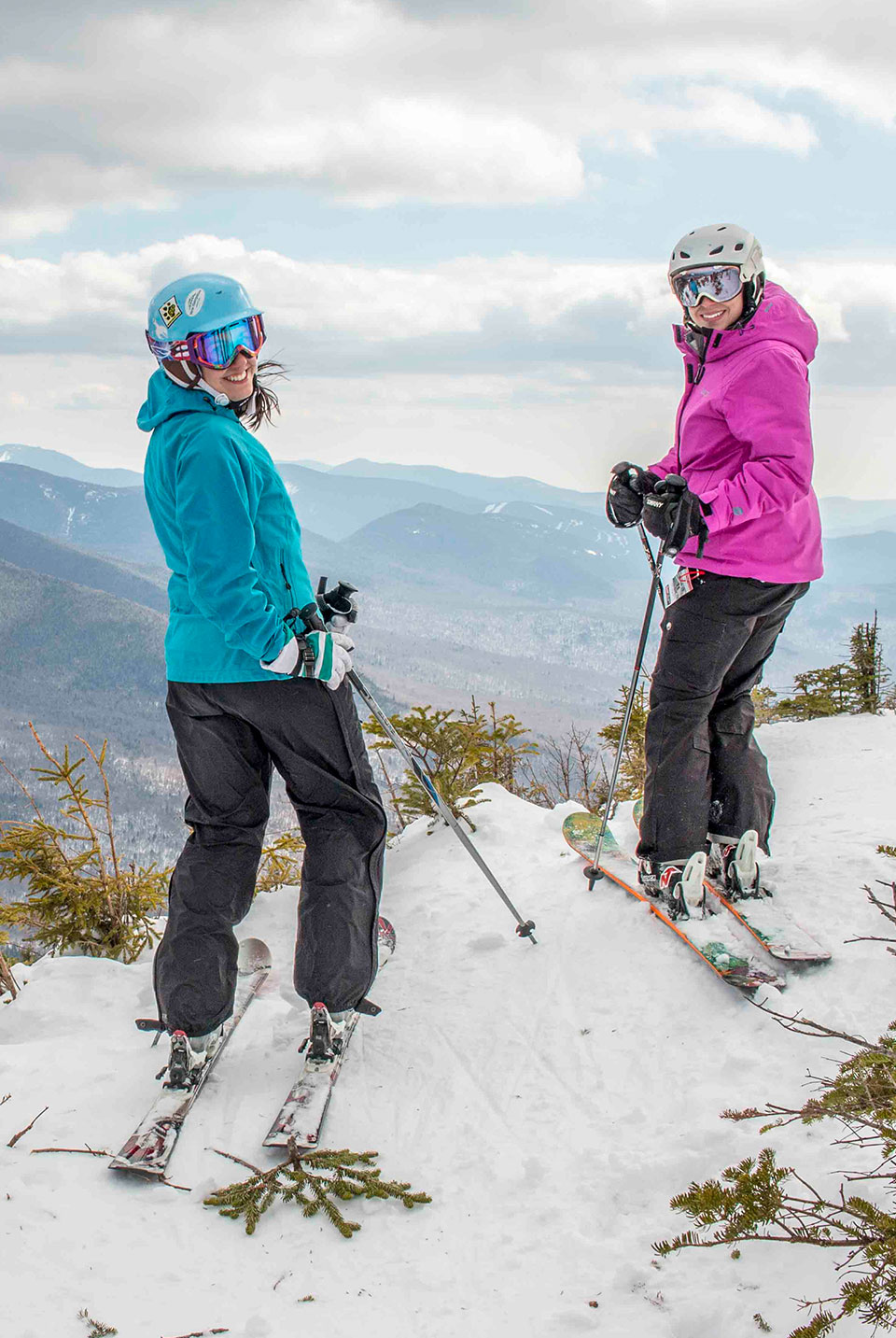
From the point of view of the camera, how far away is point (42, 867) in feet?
18.4

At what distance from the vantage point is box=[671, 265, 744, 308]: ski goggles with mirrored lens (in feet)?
13.2

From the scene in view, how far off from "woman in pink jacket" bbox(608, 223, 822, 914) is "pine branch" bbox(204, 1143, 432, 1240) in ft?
6.48

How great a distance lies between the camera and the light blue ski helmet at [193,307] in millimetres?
3357

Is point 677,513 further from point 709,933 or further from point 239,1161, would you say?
point 239,1161

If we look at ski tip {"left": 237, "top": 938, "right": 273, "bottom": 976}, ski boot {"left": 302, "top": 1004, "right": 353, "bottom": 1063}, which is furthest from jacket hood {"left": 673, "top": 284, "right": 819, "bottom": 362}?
ski tip {"left": 237, "top": 938, "right": 273, "bottom": 976}

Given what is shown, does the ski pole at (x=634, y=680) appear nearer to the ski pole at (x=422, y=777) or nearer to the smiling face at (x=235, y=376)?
the ski pole at (x=422, y=777)

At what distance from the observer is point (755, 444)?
3965mm

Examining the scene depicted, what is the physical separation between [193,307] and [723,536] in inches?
101

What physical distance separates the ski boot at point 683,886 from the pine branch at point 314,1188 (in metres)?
1.93

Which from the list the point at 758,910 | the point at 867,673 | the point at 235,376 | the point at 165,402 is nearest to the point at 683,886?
the point at 758,910

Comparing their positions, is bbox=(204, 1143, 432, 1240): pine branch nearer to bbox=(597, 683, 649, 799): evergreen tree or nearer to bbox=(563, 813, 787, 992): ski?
bbox=(563, 813, 787, 992): ski

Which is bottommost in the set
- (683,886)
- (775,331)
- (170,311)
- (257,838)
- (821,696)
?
(683,886)

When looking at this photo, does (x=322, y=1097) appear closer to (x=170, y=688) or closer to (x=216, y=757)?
(x=216, y=757)

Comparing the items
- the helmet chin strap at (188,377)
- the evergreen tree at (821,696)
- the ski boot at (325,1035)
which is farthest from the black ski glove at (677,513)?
the evergreen tree at (821,696)
